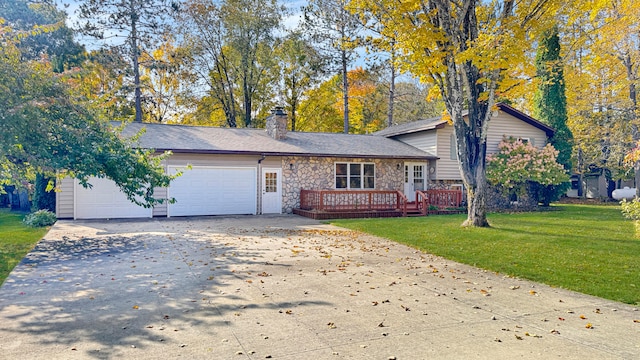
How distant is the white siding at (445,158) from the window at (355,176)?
3144 millimetres

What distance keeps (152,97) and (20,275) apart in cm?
2222

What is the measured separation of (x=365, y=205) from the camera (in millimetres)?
16141

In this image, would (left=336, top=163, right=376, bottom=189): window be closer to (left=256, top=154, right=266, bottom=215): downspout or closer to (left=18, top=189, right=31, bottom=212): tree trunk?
(left=256, top=154, right=266, bottom=215): downspout

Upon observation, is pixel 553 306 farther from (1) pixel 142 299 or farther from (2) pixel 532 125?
(2) pixel 532 125

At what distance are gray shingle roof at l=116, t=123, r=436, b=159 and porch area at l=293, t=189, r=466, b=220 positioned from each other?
1870 millimetres

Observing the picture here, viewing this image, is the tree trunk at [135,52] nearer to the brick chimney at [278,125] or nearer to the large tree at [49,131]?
the brick chimney at [278,125]

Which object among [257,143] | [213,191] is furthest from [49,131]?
[257,143]

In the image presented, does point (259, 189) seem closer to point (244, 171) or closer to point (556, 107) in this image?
point (244, 171)

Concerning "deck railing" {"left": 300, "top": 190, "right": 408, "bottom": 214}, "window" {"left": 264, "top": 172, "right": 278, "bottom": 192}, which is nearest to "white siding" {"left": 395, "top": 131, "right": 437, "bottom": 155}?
"deck railing" {"left": 300, "top": 190, "right": 408, "bottom": 214}

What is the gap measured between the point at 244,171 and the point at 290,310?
11943mm

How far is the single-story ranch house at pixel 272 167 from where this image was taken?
14797 millimetres

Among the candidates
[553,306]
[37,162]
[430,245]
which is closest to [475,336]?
[553,306]

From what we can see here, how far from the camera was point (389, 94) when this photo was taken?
30516mm

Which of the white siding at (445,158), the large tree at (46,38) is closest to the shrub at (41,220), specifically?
the large tree at (46,38)
